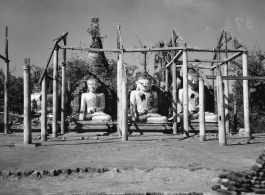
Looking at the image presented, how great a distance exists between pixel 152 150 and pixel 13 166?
12.2 ft

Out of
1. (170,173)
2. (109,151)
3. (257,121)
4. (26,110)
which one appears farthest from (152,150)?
(257,121)

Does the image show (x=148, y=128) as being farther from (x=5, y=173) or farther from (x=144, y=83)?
(x=5, y=173)

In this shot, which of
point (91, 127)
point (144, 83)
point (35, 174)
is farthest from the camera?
point (144, 83)

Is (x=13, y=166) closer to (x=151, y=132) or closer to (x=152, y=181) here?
(x=152, y=181)

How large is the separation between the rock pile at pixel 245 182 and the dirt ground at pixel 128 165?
0.26 metres

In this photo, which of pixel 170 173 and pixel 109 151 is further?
pixel 109 151

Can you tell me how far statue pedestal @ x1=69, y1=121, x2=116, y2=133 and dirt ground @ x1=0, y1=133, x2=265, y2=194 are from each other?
5.43 metres

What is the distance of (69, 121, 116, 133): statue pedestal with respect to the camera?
14922 mm

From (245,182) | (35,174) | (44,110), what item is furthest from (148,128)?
(245,182)

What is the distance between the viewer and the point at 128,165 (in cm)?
664

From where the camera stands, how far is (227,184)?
481 cm

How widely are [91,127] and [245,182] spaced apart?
10.8 metres

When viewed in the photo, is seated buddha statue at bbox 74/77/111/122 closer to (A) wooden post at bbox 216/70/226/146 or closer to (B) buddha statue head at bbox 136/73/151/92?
(B) buddha statue head at bbox 136/73/151/92

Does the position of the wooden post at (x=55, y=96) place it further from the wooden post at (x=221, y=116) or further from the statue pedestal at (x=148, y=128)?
the wooden post at (x=221, y=116)
